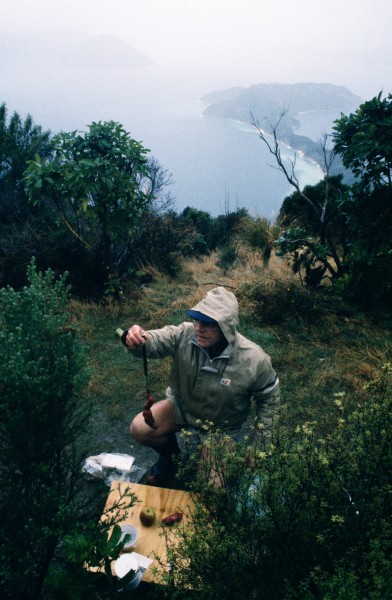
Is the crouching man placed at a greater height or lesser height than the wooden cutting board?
greater

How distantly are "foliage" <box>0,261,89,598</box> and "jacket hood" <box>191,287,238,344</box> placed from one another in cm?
89

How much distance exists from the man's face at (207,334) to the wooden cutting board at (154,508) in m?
0.99

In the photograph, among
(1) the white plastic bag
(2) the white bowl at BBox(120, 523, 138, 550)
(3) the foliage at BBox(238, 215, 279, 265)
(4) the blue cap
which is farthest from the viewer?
(3) the foliage at BBox(238, 215, 279, 265)

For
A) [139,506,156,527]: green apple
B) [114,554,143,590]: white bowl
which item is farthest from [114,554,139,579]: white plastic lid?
[139,506,156,527]: green apple

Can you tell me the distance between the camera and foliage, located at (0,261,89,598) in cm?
193

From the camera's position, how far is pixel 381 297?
6.06 meters

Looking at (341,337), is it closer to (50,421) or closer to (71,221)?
(50,421)

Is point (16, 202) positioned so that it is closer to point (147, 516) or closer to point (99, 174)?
point (99, 174)

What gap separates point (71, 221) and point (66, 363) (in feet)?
18.5

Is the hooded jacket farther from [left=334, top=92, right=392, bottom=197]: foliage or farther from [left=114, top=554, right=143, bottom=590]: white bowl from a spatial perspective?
[left=334, top=92, right=392, bottom=197]: foliage

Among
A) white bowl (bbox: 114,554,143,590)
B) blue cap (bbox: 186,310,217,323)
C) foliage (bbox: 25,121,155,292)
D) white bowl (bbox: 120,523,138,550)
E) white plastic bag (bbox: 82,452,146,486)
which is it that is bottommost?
white plastic bag (bbox: 82,452,146,486)

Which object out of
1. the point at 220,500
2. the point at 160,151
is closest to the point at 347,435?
the point at 220,500

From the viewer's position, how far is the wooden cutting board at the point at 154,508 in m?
2.35

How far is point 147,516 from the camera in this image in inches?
96.2
